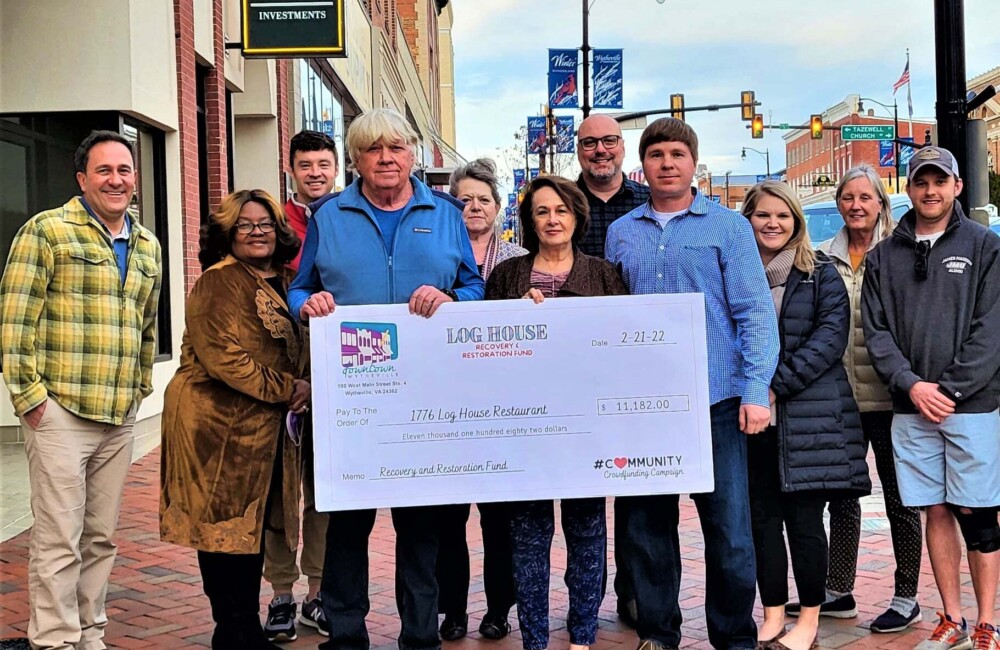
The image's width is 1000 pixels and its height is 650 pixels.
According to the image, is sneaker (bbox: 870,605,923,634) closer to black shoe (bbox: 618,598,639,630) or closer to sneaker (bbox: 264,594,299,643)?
black shoe (bbox: 618,598,639,630)

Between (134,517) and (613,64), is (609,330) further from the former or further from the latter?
(613,64)

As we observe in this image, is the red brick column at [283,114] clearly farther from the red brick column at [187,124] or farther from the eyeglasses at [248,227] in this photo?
the eyeglasses at [248,227]

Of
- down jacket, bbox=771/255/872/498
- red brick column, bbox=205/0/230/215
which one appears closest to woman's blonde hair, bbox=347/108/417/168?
down jacket, bbox=771/255/872/498

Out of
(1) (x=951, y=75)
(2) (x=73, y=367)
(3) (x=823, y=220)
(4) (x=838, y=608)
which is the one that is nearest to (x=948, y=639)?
(4) (x=838, y=608)

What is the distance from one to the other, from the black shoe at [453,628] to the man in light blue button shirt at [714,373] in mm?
943

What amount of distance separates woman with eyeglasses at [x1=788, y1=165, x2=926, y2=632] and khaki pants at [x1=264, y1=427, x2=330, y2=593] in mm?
2333

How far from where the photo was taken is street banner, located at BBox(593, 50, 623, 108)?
2747 cm

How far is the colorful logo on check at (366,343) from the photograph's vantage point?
4.34m

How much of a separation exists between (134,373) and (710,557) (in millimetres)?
2604

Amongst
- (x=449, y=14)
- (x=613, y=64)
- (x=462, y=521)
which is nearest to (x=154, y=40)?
(x=462, y=521)

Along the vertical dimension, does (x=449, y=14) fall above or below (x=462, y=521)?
above

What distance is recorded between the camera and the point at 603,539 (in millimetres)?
4516

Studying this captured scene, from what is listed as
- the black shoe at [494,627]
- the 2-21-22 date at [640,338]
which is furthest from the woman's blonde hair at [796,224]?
the black shoe at [494,627]

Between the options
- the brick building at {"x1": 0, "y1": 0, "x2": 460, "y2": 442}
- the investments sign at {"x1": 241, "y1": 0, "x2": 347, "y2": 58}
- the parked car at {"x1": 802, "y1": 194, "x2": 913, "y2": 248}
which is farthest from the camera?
the parked car at {"x1": 802, "y1": 194, "x2": 913, "y2": 248}
